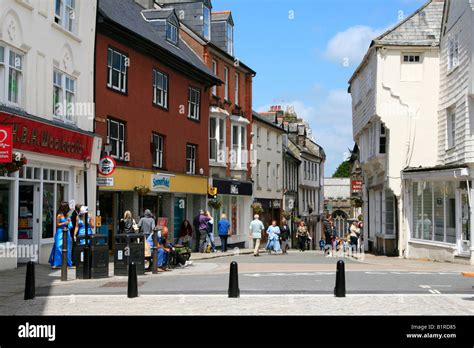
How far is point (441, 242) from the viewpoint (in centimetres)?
2580

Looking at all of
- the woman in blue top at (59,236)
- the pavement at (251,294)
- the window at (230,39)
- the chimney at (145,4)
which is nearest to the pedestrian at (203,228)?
the pavement at (251,294)

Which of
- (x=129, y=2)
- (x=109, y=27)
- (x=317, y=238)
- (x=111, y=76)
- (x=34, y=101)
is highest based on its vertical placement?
(x=129, y=2)

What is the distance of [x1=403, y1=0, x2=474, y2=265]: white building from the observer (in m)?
23.7

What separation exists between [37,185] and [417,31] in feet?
58.7

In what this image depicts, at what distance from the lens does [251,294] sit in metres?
14.2

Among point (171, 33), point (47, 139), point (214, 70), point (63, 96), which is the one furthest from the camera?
point (214, 70)

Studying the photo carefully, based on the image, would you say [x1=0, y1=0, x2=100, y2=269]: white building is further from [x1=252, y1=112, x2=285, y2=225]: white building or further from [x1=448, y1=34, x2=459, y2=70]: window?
[x1=252, y1=112, x2=285, y2=225]: white building

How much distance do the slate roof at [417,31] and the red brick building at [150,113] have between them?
9010mm

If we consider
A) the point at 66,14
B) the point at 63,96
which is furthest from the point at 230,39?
the point at 63,96

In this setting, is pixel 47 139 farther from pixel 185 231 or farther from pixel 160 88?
pixel 185 231

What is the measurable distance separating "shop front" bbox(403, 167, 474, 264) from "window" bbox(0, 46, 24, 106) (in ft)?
47.3
